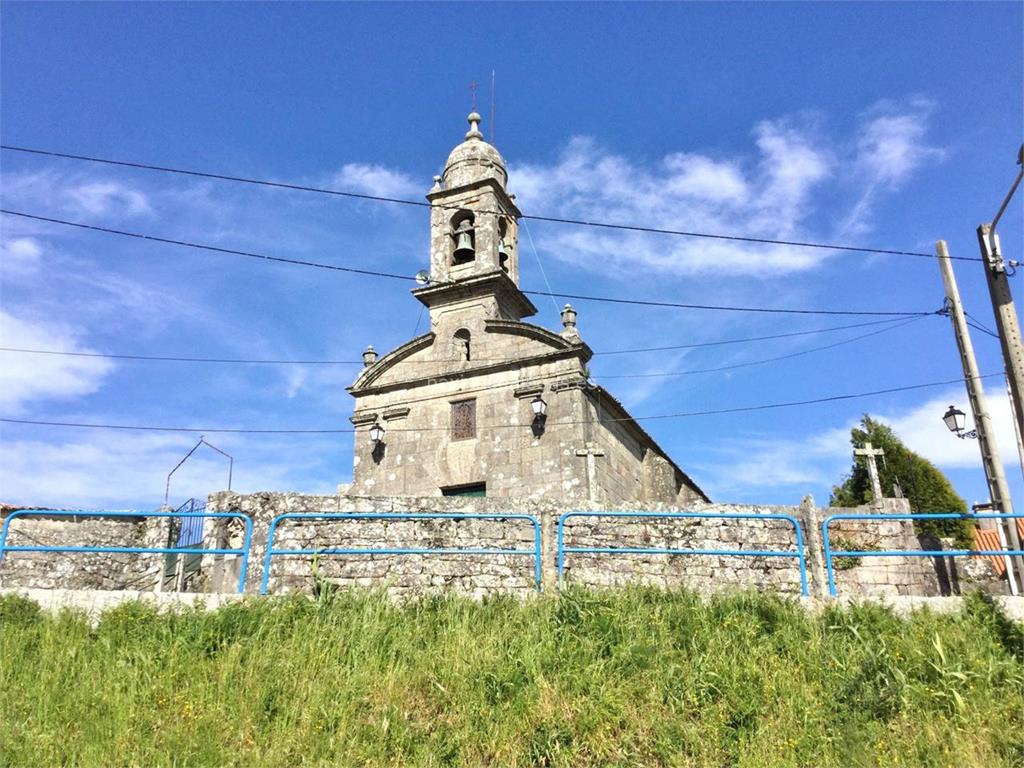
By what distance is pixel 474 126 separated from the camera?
21453mm

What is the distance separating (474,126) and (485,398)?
8.66m

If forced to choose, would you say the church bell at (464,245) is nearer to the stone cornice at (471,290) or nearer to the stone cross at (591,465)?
the stone cornice at (471,290)

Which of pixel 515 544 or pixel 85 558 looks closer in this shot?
pixel 515 544

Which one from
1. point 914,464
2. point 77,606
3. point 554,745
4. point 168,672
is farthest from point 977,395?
point 914,464

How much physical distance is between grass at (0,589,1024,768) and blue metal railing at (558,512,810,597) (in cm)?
72

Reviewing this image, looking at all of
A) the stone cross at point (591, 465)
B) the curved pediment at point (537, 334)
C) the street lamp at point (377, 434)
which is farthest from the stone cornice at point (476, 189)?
the stone cross at point (591, 465)

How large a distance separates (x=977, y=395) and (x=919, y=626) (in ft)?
17.4

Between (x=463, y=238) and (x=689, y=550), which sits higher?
(x=463, y=238)

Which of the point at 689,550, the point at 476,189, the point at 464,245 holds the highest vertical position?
the point at 476,189

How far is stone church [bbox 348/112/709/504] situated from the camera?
16.3 metres

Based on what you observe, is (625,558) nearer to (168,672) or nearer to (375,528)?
(375,528)

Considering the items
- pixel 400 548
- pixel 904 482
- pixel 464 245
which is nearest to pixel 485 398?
pixel 464 245

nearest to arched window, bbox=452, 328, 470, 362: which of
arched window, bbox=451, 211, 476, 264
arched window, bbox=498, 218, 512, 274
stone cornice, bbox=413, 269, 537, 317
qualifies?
stone cornice, bbox=413, 269, 537, 317

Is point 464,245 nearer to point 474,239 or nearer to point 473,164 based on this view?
point 474,239
